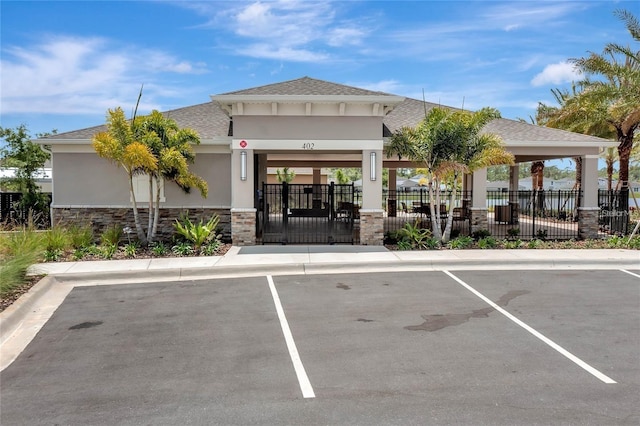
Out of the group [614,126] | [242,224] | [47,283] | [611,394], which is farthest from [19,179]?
[614,126]

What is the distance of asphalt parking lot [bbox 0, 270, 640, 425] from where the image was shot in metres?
4.61

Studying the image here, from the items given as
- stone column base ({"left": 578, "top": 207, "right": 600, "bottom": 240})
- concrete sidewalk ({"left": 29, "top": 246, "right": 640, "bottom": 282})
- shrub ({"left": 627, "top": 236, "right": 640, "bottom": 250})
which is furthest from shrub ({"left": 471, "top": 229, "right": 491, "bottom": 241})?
shrub ({"left": 627, "top": 236, "right": 640, "bottom": 250})

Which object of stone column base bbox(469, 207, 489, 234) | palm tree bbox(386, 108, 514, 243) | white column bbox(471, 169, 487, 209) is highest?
palm tree bbox(386, 108, 514, 243)

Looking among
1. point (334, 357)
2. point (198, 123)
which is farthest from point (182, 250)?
point (334, 357)

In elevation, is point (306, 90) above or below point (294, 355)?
above

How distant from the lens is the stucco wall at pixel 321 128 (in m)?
14.5

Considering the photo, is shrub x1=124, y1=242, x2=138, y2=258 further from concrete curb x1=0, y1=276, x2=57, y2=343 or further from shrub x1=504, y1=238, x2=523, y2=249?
shrub x1=504, y1=238, x2=523, y2=249

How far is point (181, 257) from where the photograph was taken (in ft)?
42.2

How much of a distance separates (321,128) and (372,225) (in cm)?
332

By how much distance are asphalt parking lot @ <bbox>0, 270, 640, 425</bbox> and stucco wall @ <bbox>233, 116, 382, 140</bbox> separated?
615 cm

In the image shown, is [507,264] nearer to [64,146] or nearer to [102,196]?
[102,196]

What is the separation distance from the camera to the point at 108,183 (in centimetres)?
1634

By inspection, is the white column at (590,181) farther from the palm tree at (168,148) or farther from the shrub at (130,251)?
the shrub at (130,251)

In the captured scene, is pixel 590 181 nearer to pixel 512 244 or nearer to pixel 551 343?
pixel 512 244
